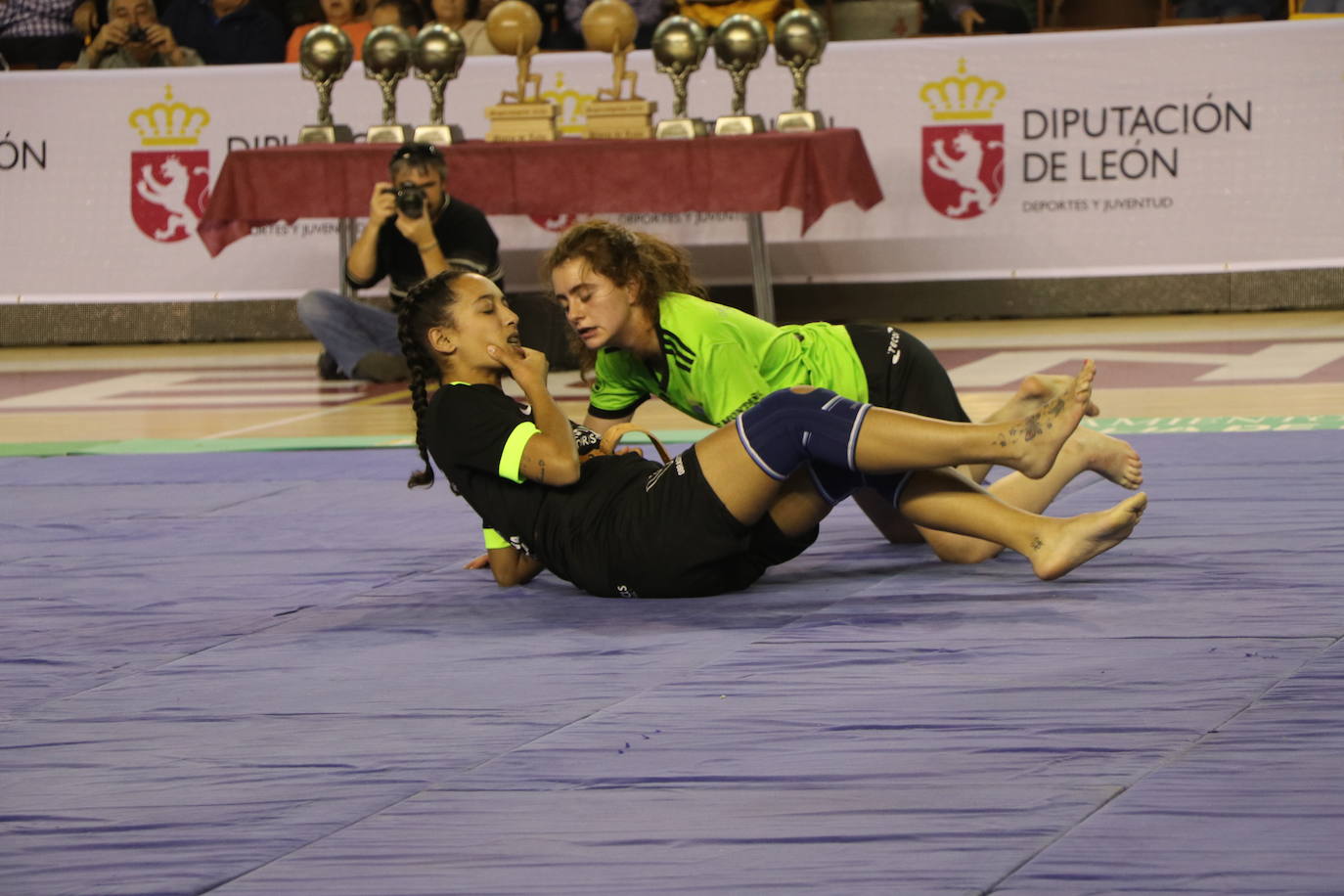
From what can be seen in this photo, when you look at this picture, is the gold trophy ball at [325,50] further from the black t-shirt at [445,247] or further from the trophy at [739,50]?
the trophy at [739,50]

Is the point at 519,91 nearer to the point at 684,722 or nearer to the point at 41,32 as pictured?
the point at 41,32

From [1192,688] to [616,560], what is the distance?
3.72 ft

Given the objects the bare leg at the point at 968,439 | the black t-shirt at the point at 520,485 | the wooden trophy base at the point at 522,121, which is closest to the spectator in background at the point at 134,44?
the wooden trophy base at the point at 522,121

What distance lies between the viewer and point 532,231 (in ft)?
30.3

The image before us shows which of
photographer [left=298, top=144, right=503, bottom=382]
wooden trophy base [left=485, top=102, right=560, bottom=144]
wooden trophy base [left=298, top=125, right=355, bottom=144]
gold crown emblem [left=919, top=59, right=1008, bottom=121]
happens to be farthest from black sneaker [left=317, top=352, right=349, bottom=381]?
gold crown emblem [left=919, top=59, right=1008, bottom=121]

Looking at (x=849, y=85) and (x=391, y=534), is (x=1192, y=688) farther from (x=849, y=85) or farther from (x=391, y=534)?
(x=849, y=85)

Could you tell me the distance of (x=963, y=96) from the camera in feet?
29.3

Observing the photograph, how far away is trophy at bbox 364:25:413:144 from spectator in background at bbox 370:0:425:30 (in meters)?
1.08

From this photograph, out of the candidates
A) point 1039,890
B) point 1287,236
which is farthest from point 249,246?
point 1039,890

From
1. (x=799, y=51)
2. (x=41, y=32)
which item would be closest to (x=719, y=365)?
(x=799, y=51)

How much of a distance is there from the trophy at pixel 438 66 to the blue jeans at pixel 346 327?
0.84 metres

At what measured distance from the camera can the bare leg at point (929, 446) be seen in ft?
11.0

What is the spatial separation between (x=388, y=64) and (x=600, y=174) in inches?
44.8

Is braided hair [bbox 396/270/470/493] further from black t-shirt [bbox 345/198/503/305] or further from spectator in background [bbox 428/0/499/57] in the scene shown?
spectator in background [bbox 428/0/499/57]
